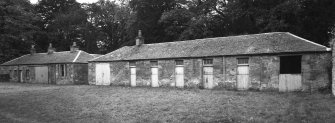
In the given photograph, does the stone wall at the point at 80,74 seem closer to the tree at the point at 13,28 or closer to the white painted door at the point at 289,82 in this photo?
the tree at the point at 13,28

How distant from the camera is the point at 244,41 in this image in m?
22.4

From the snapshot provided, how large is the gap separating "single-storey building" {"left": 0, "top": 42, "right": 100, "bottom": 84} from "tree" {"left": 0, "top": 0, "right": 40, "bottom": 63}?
3.65 m

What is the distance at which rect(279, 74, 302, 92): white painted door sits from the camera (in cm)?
1840

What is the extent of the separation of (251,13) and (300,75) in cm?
1304

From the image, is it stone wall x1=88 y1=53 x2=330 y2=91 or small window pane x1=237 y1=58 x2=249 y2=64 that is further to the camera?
small window pane x1=237 y1=58 x2=249 y2=64

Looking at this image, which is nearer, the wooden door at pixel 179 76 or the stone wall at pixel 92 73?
the wooden door at pixel 179 76

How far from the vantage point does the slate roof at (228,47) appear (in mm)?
19062

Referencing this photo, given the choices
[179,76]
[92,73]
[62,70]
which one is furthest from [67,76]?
[179,76]

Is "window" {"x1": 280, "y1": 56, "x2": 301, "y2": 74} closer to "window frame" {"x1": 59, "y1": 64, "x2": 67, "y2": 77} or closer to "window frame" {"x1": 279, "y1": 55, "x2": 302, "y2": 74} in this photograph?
"window frame" {"x1": 279, "y1": 55, "x2": 302, "y2": 74}

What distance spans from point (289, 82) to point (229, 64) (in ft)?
14.9

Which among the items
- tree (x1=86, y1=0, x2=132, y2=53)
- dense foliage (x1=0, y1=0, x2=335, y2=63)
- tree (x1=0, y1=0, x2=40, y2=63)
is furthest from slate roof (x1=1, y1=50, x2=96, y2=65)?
tree (x1=86, y1=0, x2=132, y2=53)

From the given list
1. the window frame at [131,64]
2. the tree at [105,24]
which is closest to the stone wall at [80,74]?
the window frame at [131,64]

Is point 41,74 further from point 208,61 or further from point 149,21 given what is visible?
point 208,61

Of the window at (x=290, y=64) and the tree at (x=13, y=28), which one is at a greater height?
the tree at (x=13, y=28)
